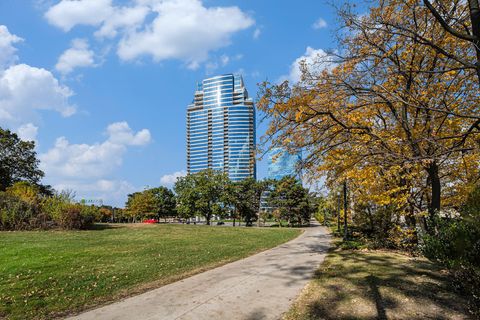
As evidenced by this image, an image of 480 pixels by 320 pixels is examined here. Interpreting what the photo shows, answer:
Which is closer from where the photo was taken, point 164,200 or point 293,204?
point 293,204

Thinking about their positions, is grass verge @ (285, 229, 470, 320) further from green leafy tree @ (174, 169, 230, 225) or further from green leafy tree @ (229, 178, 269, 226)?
green leafy tree @ (229, 178, 269, 226)

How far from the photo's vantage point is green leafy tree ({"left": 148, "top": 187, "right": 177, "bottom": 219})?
6322 centimetres

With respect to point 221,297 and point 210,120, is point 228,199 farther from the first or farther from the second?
point 210,120

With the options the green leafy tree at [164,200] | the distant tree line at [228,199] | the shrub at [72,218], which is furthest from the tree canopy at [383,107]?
the green leafy tree at [164,200]

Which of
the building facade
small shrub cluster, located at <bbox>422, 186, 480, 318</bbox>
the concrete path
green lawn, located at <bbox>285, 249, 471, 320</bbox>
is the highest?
the building facade

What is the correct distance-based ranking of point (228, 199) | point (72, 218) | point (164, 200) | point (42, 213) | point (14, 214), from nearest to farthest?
point (14, 214) → point (42, 213) → point (72, 218) → point (228, 199) → point (164, 200)

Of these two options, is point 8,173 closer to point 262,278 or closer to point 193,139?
point 262,278

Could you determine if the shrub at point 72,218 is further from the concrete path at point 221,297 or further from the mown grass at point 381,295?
the mown grass at point 381,295

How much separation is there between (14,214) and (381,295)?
20814 millimetres

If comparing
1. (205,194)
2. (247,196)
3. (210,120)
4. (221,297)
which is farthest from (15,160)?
(210,120)

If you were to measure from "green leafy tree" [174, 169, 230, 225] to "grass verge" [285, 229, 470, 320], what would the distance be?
115ft

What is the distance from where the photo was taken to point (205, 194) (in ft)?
141

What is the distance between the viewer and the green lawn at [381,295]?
5.14 m

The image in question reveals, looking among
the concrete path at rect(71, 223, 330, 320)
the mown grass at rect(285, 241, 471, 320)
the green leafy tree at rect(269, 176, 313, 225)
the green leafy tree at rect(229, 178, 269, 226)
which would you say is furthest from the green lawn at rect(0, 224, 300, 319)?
the green leafy tree at rect(269, 176, 313, 225)
